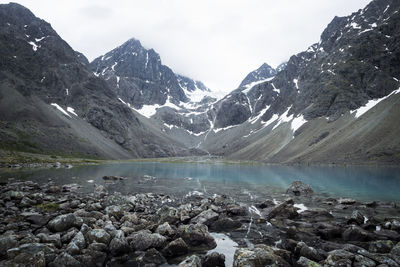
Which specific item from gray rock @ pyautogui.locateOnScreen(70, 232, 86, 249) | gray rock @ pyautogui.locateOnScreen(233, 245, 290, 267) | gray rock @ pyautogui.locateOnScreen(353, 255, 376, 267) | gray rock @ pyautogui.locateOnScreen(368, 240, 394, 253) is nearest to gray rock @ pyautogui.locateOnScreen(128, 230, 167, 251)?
gray rock @ pyautogui.locateOnScreen(70, 232, 86, 249)

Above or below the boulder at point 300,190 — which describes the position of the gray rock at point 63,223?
above

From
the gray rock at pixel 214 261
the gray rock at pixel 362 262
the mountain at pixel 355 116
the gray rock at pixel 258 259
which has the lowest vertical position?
the gray rock at pixel 214 261

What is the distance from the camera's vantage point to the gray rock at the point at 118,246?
49.2ft

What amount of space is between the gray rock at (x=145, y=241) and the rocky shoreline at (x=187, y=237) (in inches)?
Answer: 2.4

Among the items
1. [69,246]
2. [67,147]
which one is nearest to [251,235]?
[69,246]

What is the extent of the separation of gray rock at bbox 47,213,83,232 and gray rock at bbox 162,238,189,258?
7.35 meters

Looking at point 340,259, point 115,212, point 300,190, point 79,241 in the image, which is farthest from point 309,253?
point 300,190

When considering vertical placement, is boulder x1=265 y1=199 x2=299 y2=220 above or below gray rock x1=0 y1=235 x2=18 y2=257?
below

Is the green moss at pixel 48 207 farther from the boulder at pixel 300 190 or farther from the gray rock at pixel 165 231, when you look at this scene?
the boulder at pixel 300 190

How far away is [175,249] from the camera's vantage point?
616 inches

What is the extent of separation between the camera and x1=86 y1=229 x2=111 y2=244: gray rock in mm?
15433

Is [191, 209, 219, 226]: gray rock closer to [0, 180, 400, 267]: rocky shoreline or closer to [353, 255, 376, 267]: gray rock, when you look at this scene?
[0, 180, 400, 267]: rocky shoreline

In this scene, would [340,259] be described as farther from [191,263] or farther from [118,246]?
[118,246]

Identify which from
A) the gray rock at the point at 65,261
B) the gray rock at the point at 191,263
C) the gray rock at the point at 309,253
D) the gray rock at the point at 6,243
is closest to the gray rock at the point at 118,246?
the gray rock at the point at 65,261
